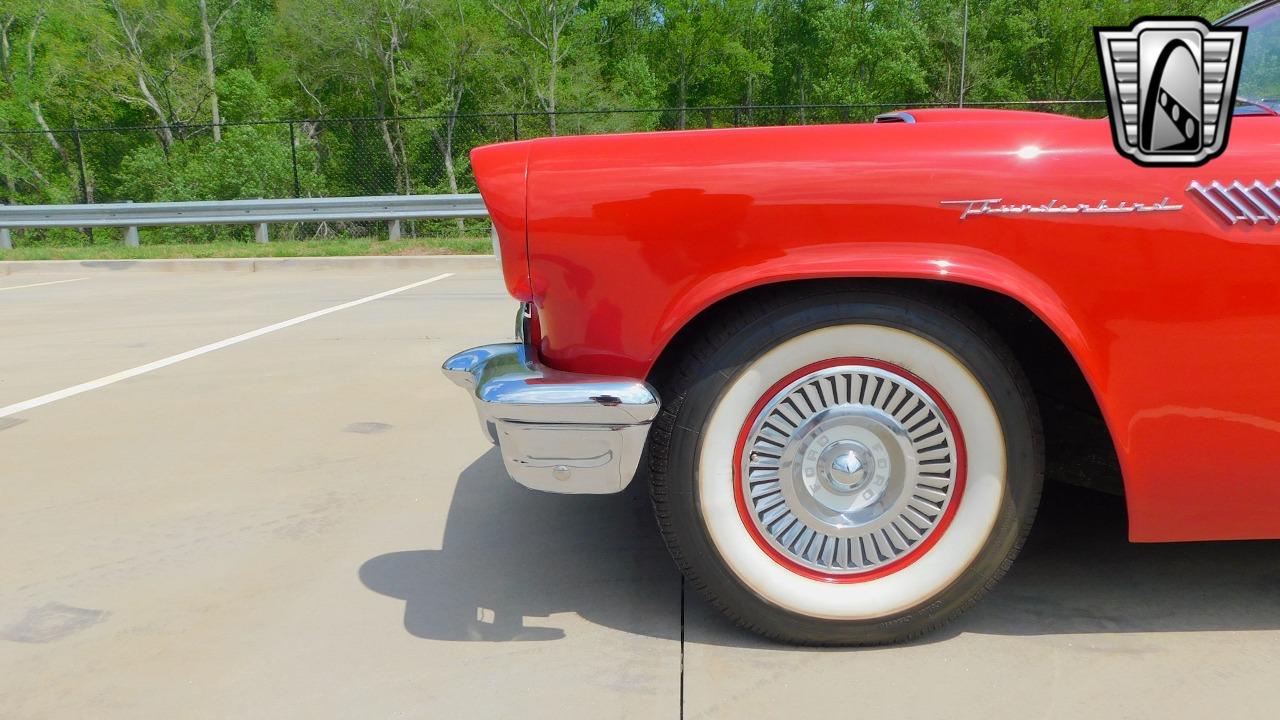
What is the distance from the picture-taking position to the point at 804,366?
2232mm

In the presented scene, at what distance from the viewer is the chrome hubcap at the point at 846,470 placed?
2.26 m

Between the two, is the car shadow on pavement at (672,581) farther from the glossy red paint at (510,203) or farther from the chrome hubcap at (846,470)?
the glossy red paint at (510,203)

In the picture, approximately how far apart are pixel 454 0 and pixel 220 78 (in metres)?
9.74

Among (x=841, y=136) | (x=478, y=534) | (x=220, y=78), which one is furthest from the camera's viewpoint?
(x=220, y=78)

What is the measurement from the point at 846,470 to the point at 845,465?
12mm

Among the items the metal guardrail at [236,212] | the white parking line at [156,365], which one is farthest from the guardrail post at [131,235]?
the white parking line at [156,365]

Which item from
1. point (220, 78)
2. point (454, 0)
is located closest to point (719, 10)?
point (454, 0)

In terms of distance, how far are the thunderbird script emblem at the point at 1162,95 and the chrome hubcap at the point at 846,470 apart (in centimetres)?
72

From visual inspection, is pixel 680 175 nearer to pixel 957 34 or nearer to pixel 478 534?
pixel 478 534

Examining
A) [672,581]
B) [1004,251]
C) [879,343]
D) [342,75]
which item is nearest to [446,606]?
[672,581]

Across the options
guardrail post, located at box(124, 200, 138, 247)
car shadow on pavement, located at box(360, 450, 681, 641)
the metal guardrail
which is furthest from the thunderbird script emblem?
guardrail post, located at box(124, 200, 138, 247)

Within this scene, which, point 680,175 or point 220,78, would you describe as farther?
point 220,78

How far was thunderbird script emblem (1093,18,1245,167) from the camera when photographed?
2.06 meters

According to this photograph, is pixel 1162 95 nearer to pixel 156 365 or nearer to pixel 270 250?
pixel 156 365
